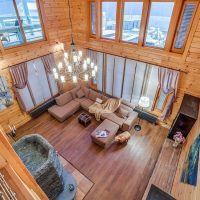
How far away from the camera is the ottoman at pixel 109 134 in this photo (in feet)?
17.1

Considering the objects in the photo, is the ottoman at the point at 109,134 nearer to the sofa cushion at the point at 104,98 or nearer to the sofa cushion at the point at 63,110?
the sofa cushion at the point at 104,98

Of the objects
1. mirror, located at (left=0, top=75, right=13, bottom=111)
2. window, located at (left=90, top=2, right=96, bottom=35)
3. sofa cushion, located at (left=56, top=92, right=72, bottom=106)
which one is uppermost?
window, located at (left=90, top=2, right=96, bottom=35)

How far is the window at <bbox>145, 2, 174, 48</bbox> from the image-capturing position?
Answer: 4.46m

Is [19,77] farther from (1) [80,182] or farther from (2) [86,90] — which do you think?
(1) [80,182]

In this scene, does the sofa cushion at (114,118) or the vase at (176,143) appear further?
the sofa cushion at (114,118)

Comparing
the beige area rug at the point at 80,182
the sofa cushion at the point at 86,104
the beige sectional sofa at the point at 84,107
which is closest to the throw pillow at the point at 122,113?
the beige sectional sofa at the point at 84,107

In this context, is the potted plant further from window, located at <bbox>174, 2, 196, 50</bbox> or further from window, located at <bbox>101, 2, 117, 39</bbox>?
window, located at <bbox>101, 2, 117, 39</bbox>

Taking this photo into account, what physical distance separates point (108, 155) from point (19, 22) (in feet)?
18.2

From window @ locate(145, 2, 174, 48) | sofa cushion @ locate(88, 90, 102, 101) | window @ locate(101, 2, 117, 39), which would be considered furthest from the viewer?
sofa cushion @ locate(88, 90, 102, 101)

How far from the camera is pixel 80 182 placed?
4.44 m

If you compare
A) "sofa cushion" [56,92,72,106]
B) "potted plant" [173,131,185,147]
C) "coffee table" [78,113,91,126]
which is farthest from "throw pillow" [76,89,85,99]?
"potted plant" [173,131,185,147]

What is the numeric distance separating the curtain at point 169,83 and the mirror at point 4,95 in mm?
5423

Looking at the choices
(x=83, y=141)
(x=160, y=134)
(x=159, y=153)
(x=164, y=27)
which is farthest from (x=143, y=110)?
(x=164, y=27)

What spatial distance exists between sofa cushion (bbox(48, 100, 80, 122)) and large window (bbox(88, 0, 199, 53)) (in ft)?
10.5
